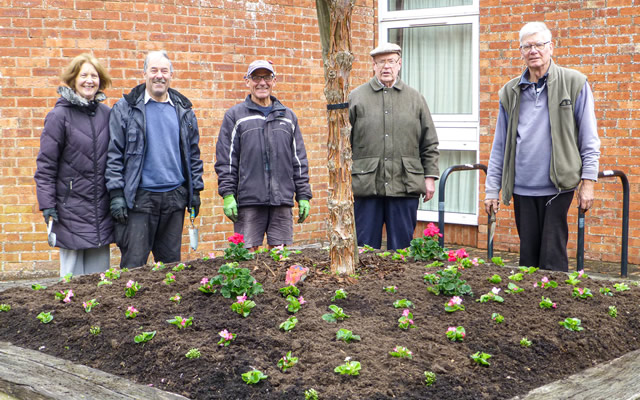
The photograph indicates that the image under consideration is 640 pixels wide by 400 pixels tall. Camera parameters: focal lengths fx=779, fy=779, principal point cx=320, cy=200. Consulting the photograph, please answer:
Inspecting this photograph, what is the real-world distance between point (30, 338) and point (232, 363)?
123 centimetres

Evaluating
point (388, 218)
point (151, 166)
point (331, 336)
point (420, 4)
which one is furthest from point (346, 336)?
point (420, 4)

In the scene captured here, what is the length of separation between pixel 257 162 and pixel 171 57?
8.93ft

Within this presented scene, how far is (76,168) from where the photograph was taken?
524cm

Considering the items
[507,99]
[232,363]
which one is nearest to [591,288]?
[507,99]

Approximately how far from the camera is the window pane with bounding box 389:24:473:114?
30.1ft

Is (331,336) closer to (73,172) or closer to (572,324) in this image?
(572,324)

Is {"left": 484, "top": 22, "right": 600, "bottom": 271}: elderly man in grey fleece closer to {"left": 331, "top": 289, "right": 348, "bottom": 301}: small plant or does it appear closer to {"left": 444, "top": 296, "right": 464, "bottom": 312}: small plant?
{"left": 444, "top": 296, "right": 464, "bottom": 312}: small plant

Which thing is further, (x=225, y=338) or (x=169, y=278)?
(x=169, y=278)

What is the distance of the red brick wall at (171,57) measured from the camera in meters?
7.31

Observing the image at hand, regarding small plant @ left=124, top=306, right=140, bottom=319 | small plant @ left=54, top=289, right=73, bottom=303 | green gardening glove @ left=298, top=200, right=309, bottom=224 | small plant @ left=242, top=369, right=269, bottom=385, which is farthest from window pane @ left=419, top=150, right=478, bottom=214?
small plant @ left=242, top=369, right=269, bottom=385

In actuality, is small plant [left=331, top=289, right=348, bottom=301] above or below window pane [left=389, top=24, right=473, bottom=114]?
below

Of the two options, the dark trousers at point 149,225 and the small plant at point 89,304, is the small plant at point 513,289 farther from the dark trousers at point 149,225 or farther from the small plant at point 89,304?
the dark trousers at point 149,225

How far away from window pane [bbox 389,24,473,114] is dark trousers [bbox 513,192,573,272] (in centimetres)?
424

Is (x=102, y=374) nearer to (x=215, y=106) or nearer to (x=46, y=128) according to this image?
(x=46, y=128)
